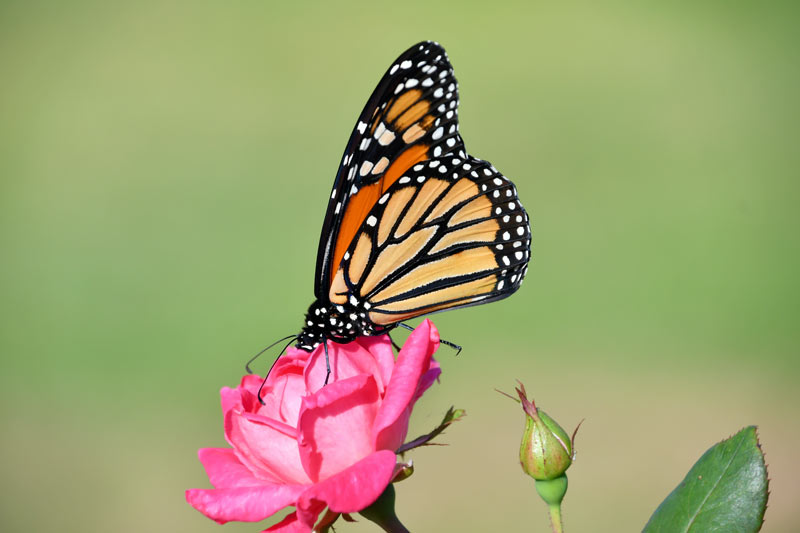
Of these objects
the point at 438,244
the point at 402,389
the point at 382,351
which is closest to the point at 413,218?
the point at 438,244

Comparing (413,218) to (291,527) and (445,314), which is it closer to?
(291,527)

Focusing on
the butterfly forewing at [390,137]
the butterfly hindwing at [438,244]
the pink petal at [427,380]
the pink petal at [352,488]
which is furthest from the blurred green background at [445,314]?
the pink petal at [352,488]

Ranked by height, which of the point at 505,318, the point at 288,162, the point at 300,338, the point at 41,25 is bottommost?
the point at 505,318

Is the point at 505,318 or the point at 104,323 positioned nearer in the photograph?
the point at 505,318

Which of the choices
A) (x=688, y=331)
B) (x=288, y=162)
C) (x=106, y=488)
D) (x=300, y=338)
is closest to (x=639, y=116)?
(x=688, y=331)

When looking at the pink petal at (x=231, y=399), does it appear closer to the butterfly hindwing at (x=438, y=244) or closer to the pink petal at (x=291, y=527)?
the pink petal at (x=291, y=527)

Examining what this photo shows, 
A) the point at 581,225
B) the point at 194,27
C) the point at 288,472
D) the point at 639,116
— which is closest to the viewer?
the point at 288,472

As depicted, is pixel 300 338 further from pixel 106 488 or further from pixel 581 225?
pixel 581 225
